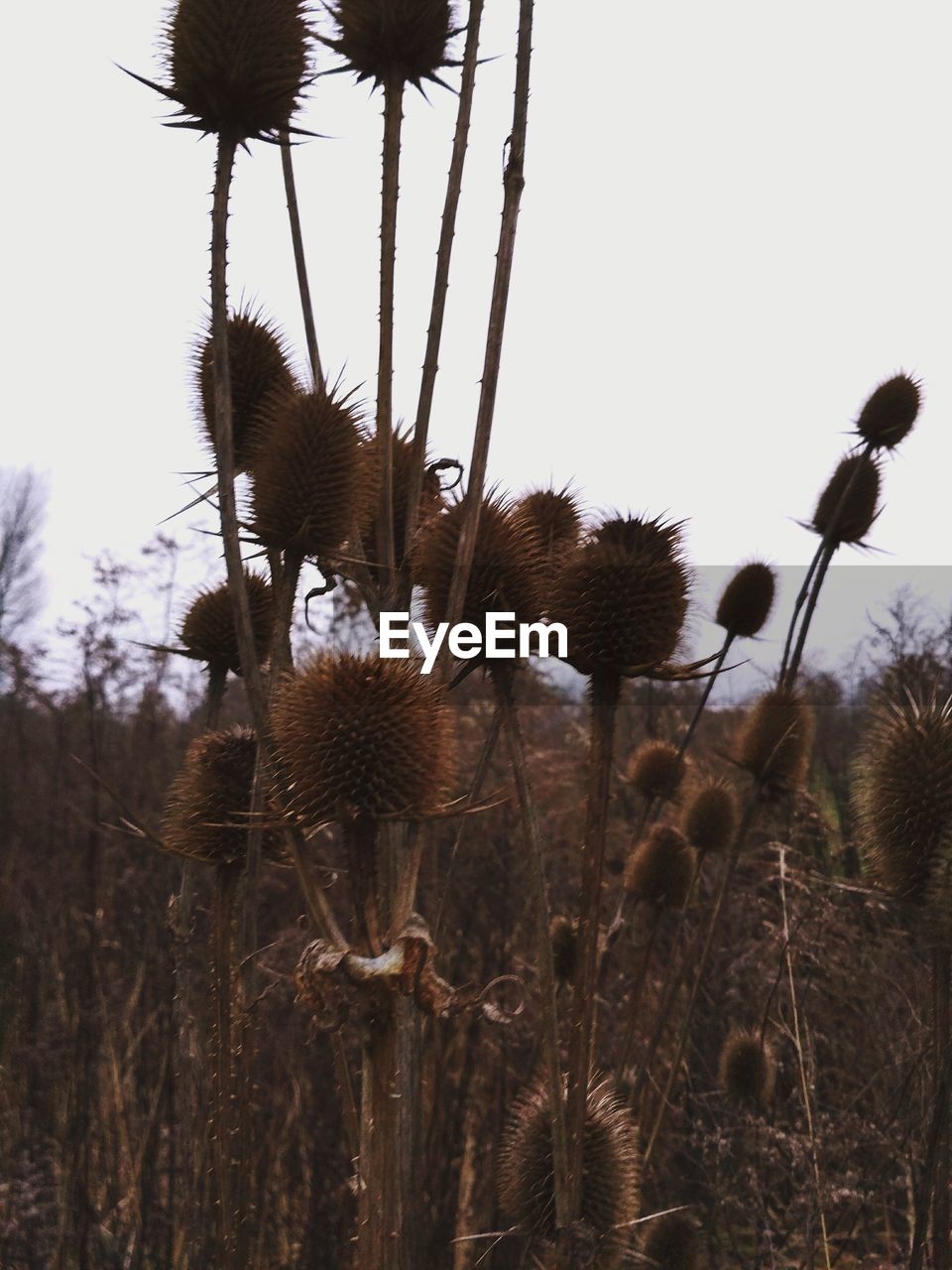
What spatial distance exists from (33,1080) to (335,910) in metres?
1.61

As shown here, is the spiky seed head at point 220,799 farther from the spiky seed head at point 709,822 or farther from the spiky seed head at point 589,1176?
the spiky seed head at point 709,822

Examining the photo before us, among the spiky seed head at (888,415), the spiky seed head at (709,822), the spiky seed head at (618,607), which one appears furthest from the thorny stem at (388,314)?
the spiky seed head at (888,415)

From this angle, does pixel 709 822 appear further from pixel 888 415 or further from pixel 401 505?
pixel 401 505

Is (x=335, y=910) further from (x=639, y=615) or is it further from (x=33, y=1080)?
(x=639, y=615)

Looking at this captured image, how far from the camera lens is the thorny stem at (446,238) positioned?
2.01 m

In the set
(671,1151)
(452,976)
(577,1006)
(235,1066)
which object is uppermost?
(577,1006)

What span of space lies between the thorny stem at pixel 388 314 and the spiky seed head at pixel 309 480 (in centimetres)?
8

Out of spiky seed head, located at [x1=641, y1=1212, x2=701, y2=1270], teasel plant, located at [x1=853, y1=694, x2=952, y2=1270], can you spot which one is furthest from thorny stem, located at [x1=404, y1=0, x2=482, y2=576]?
spiky seed head, located at [x1=641, y1=1212, x2=701, y2=1270]

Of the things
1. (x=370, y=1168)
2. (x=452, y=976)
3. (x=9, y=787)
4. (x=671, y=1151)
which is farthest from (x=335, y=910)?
(x=370, y=1168)

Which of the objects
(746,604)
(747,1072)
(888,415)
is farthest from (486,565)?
(888,415)

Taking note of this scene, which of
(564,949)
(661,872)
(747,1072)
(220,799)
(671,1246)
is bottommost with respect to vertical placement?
(671,1246)

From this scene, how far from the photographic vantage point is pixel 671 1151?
4758 mm

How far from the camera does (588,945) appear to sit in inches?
80.2

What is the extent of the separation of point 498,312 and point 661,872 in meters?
2.39
